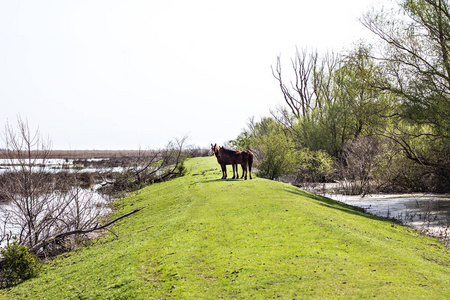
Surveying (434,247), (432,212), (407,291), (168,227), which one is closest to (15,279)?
(168,227)

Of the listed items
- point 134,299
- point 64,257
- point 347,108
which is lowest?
point 64,257

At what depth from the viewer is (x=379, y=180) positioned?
1109 inches

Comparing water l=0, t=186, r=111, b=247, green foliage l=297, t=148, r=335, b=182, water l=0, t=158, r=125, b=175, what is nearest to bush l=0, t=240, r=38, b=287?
water l=0, t=186, r=111, b=247

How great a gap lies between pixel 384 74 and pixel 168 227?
63.5ft

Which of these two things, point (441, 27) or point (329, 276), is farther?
point (441, 27)

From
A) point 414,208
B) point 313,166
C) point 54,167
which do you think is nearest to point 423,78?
point 414,208

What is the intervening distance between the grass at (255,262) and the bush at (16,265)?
46 cm

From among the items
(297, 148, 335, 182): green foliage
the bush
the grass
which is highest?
(297, 148, 335, 182): green foliage

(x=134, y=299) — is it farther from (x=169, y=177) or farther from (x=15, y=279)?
(x=169, y=177)

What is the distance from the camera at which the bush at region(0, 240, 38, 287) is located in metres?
11.6

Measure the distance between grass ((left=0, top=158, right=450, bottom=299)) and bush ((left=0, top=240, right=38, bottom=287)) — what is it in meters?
0.46

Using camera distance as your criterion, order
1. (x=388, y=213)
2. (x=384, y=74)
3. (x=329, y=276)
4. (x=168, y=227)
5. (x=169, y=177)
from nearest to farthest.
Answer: (x=329, y=276)
(x=168, y=227)
(x=388, y=213)
(x=384, y=74)
(x=169, y=177)

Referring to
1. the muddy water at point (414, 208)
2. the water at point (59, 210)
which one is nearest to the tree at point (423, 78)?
the muddy water at point (414, 208)

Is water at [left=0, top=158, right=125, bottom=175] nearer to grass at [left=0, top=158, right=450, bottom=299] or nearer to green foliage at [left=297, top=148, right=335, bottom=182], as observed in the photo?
grass at [left=0, top=158, right=450, bottom=299]
